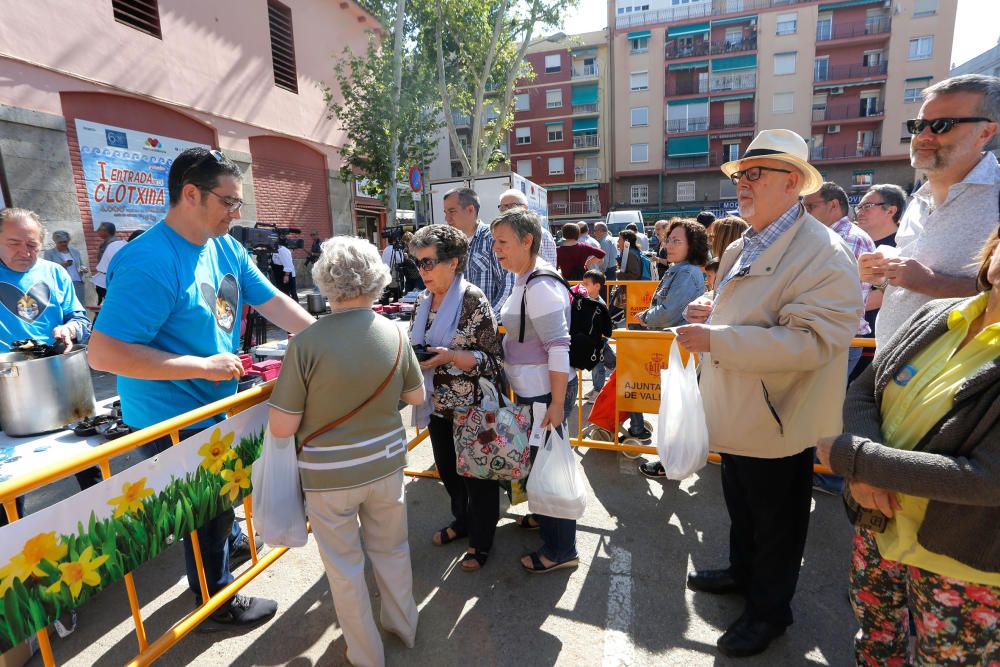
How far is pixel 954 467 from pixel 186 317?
104 inches

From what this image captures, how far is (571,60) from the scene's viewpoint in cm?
3850

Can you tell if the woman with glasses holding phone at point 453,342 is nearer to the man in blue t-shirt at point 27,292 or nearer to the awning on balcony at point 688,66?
the man in blue t-shirt at point 27,292

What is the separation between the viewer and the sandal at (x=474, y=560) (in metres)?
2.80

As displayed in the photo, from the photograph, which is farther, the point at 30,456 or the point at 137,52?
the point at 137,52

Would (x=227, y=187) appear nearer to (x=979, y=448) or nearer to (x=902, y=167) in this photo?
(x=979, y=448)

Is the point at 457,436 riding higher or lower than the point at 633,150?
lower

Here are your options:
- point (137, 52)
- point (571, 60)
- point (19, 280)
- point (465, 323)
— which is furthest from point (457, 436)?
point (571, 60)

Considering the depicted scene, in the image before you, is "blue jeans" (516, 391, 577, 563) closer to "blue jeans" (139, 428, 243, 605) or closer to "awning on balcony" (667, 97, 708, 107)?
"blue jeans" (139, 428, 243, 605)

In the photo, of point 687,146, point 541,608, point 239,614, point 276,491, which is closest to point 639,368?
point 541,608

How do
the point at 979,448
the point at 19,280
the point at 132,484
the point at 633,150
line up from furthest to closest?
the point at 633,150
the point at 19,280
the point at 132,484
the point at 979,448

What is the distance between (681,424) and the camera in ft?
8.20

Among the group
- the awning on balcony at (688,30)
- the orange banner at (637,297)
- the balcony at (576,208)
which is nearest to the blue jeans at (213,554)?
the orange banner at (637,297)

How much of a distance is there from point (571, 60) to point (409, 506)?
4192 cm

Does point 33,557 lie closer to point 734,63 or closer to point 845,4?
point 734,63
